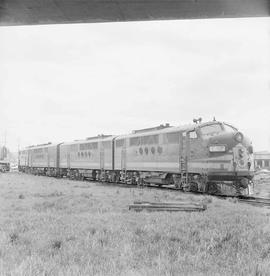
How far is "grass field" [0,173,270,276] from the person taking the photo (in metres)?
5.72

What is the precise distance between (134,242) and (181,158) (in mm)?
→ 12140

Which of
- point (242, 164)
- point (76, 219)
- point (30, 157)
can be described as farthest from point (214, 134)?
point (30, 157)

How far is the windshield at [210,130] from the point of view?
18.3m

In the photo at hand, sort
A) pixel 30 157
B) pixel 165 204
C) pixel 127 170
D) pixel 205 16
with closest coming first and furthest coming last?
pixel 205 16
pixel 165 204
pixel 127 170
pixel 30 157

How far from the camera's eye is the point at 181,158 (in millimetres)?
19312

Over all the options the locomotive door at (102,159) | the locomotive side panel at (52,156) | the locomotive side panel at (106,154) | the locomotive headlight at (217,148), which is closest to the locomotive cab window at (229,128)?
the locomotive headlight at (217,148)

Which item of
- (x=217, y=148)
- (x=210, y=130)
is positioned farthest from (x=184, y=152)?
(x=217, y=148)

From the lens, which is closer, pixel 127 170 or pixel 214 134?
pixel 214 134

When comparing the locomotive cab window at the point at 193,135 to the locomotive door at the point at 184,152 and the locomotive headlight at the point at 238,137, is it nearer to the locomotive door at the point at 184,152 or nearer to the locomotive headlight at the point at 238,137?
the locomotive door at the point at 184,152

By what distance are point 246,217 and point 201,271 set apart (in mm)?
4987

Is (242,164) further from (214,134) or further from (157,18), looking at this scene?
(157,18)

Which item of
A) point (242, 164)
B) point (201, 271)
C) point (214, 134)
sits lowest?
point (201, 271)

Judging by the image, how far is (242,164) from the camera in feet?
57.6

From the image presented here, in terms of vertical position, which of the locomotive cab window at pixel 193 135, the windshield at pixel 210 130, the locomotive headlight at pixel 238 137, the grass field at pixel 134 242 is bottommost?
the grass field at pixel 134 242
